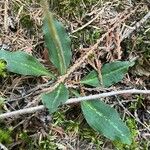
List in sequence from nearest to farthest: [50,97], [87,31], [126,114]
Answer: [50,97]
[126,114]
[87,31]

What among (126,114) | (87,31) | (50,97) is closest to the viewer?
(50,97)

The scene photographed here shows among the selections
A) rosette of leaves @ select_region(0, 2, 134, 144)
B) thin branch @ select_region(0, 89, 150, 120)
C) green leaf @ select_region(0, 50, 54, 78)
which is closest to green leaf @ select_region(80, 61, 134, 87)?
rosette of leaves @ select_region(0, 2, 134, 144)

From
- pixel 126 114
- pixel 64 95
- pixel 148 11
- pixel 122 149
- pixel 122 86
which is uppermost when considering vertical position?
pixel 148 11

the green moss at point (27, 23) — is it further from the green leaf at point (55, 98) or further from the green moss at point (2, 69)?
the green leaf at point (55, 98)

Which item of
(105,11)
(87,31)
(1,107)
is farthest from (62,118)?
(105,11)

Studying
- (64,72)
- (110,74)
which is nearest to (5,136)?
(64,72)

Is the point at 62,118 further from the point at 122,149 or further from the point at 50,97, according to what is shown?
the point at 122,149

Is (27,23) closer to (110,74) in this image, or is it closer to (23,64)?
(23,64)

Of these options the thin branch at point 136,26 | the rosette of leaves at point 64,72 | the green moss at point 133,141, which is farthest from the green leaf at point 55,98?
the thin branch at point 136,26
